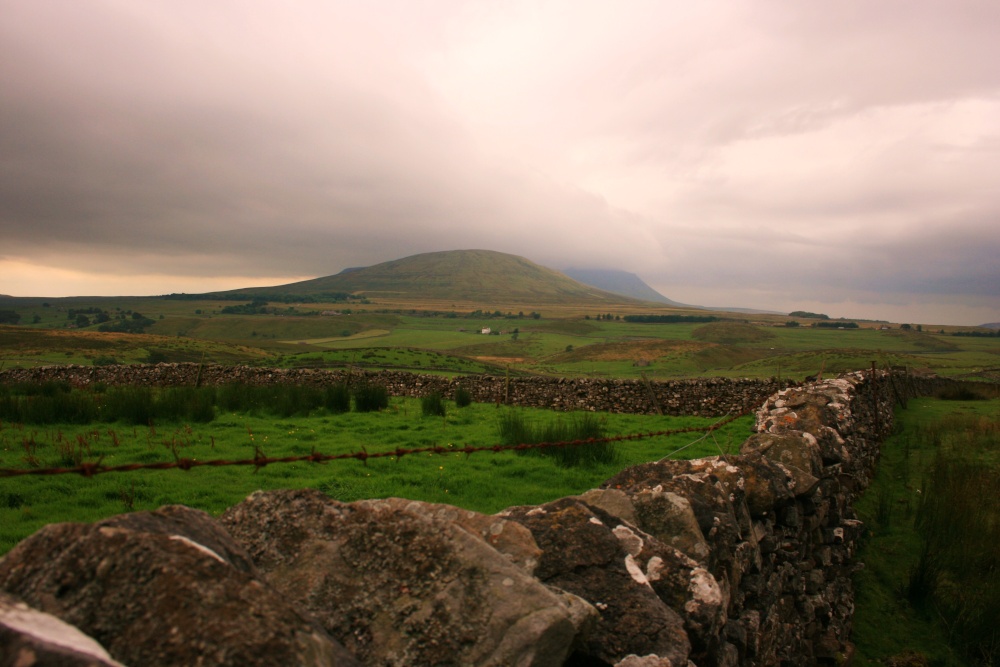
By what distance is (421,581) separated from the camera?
202 centimetres

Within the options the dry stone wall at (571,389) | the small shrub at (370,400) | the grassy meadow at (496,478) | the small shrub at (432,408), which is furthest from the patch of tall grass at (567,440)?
the dry stone wall at (571,389)

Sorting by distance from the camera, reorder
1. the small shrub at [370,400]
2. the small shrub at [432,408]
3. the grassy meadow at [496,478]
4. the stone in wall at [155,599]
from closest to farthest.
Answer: the stone in wall at [155,599] < the grassy meadow at [496,478] < the small shrub at [432,408] < the small shrub at [370,400]

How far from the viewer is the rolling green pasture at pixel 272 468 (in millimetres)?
5746

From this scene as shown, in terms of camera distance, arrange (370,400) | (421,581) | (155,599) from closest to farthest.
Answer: (155,599)
(421,581)
(370,400)

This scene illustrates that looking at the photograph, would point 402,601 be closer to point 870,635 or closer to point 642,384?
point 870,635

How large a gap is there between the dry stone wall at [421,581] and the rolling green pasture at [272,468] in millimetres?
1836

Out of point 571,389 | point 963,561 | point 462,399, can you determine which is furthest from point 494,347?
point 963,561

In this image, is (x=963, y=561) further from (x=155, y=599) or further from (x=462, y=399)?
(x=462, y=399)

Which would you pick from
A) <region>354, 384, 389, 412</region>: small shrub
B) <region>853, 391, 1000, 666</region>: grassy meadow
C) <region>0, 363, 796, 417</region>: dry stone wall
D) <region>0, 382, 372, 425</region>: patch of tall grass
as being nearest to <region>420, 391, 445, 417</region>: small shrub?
<region>354, 384, 389, 412</region>: small shrub

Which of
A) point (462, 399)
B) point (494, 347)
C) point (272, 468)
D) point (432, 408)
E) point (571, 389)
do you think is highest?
point (272, 468)

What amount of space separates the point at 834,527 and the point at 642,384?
13237mm

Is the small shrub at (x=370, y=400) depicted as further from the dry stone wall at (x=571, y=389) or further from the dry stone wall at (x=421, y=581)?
the dry stone wall at (x=421, y=581)

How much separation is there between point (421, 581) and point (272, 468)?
5.96 meters

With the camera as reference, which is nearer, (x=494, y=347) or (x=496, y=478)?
(x=496, y=478)
